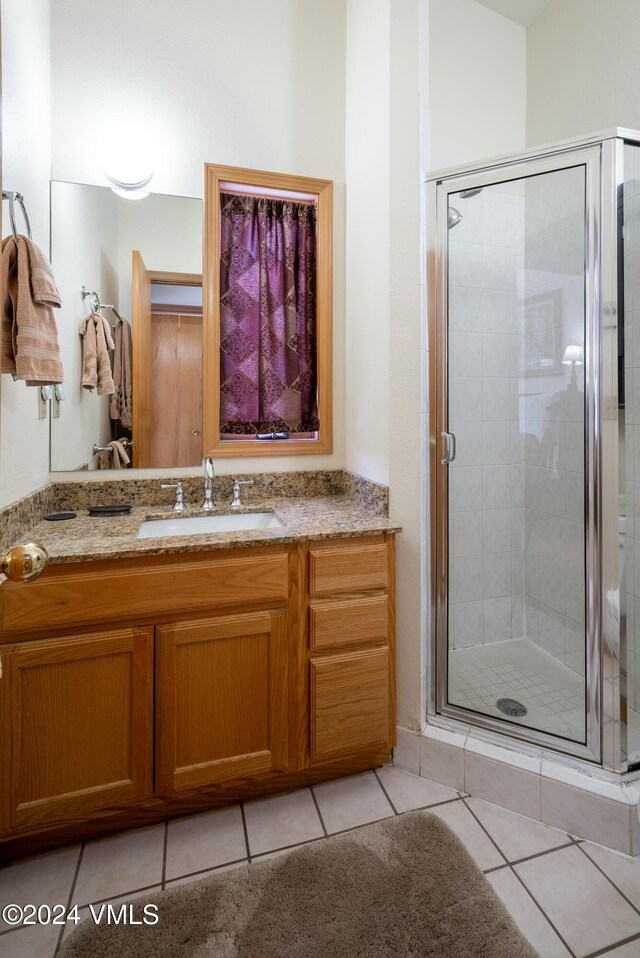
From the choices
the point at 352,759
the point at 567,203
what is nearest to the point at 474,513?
the point at 352,759

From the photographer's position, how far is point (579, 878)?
1361 mm

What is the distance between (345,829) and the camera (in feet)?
5.02

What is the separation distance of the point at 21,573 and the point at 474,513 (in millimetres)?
1630

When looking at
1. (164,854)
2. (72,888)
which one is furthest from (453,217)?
(72,888)

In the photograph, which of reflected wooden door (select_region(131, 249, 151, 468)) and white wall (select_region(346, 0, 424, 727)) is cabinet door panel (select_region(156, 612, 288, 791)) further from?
reflected wooden door (select_region(131, 249, 151, 468))

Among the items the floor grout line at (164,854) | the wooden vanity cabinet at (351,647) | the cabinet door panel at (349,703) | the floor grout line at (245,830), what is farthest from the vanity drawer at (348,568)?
the floor grout line at (164,854)

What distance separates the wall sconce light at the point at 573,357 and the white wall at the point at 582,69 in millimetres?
882

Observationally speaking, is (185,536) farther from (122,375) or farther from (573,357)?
(573,357)

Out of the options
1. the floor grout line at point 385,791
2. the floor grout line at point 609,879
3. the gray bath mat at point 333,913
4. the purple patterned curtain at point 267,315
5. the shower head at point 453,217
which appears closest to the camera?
the gray bath mat at point 333,913

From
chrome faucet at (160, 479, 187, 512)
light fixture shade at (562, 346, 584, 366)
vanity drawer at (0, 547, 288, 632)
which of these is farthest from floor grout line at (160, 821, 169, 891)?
light fixture shade at (562, 346, 584, 366)

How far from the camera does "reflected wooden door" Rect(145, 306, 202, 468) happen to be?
2039mm

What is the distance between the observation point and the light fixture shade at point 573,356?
1694 millimetres

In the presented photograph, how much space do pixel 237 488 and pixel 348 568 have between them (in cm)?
66

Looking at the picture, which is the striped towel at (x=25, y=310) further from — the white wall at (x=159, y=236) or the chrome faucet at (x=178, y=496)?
the chrome faucet at (x=178, y=496)
